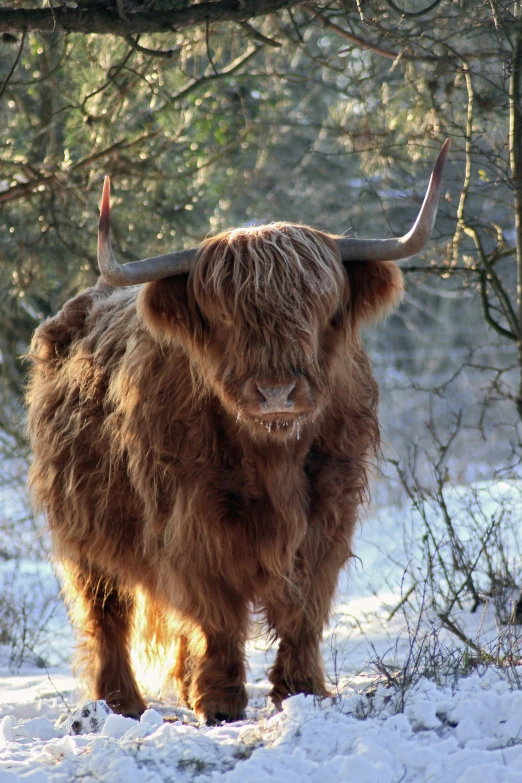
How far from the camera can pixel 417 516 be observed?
7176mm

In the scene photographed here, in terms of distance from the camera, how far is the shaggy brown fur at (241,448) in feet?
10.3

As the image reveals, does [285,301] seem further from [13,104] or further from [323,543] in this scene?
[13,104]

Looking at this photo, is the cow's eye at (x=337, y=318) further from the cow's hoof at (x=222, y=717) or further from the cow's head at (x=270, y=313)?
the cow's hoof at (x=222, y=717)

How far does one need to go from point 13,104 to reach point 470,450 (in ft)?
20.6

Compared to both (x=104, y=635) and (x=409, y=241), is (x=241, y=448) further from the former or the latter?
(x=104, y=635)

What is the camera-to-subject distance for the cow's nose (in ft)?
9.60

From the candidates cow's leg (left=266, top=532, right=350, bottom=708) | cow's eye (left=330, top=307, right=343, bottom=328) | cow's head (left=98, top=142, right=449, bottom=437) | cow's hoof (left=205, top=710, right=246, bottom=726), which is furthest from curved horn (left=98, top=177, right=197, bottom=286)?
cow's hoof (left=205, top=710, right=246, bottom=726)

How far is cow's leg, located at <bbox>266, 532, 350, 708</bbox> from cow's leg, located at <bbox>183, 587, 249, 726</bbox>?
140 millimetres

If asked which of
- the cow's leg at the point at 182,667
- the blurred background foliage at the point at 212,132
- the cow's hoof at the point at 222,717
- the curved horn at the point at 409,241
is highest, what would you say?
the blurred background foliage at the point at 212,132

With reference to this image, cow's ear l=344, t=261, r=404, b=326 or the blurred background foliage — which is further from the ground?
the blurred background foliage

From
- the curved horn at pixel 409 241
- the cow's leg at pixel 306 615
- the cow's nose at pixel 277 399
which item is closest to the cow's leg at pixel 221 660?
the cow's leg at pixel 306 615

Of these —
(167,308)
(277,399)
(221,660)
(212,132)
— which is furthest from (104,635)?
(212,132)

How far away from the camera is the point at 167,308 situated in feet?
10.8

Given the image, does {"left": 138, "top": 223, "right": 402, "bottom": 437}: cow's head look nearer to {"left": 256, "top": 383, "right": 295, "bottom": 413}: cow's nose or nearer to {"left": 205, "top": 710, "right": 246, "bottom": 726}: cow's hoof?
{"left": 256, "top": 383, "right": 295, "bottom": 413}: cow's nose
